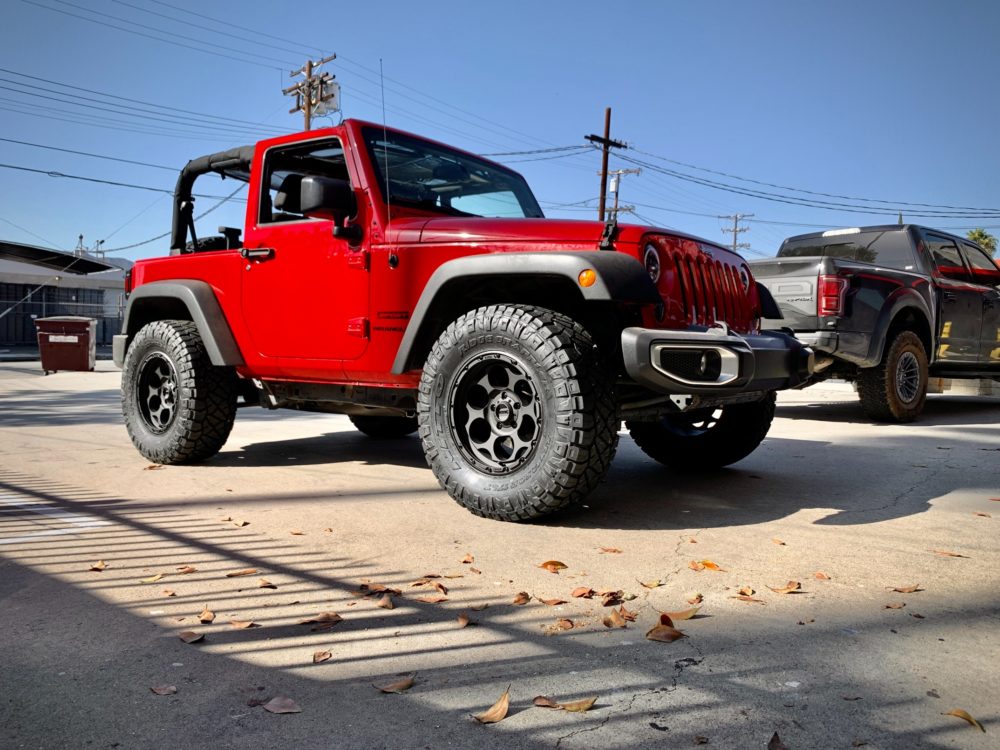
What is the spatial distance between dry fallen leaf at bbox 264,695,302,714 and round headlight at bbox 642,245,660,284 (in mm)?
2483

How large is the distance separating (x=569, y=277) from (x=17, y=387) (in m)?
11.5

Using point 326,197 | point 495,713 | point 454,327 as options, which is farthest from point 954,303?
point 495,713

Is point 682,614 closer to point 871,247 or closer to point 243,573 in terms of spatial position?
point 243,573

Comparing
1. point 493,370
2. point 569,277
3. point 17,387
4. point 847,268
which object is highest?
point 847,268

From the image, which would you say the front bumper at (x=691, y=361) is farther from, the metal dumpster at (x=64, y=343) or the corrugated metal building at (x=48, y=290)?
the corrugated metal building at (x=48, y=290)

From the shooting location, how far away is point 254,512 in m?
4.01

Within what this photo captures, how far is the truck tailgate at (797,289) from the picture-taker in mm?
7289

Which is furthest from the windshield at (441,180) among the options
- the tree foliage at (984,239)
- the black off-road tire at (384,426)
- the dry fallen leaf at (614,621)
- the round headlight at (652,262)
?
the tree foliage at (984,239)

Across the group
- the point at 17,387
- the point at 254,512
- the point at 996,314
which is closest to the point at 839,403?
the point at 996,314

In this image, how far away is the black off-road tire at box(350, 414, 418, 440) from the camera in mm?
6848

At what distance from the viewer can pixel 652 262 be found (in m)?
3.74

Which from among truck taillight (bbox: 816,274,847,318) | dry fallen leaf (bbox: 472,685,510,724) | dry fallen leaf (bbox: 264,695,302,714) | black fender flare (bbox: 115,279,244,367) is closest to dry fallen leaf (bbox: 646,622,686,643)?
dry fallen leaf (bbox: 472,685,510,724)

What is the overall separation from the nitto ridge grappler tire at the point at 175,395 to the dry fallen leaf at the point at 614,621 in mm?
3526

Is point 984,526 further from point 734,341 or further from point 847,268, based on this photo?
point 847,268
